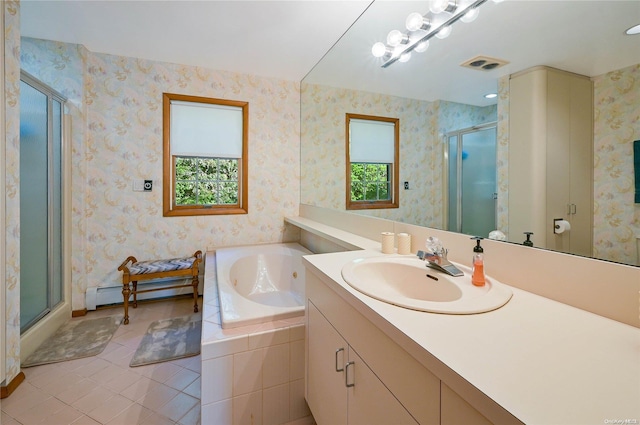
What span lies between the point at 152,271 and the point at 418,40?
2.66 m

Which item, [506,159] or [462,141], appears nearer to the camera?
[506,159]

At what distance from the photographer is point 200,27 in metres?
2.11

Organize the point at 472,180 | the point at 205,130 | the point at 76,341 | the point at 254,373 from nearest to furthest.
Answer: the point at 472,180 < the point at 254,373 < the point at 76,341 < the point at 205,130

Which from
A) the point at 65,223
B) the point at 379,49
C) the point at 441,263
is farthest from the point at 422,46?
the point at 65,223

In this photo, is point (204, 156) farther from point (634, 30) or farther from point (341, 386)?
point (634, 30)

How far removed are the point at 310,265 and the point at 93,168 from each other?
253 cm

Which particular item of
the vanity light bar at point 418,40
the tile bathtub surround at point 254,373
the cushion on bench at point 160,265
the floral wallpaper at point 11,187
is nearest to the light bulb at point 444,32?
the vanity light bar at point 418,40

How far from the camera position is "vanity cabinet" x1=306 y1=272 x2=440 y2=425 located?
2.02ft

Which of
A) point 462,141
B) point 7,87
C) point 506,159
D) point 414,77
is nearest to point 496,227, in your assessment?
point 506,159

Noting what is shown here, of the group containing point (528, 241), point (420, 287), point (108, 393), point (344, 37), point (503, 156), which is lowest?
point (108, 393)

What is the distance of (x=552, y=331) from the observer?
24.5 inches

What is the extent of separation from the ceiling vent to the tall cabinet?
0.09m

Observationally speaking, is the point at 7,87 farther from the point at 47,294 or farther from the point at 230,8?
the point at 47,294

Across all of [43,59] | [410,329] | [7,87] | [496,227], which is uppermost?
[43,59]
